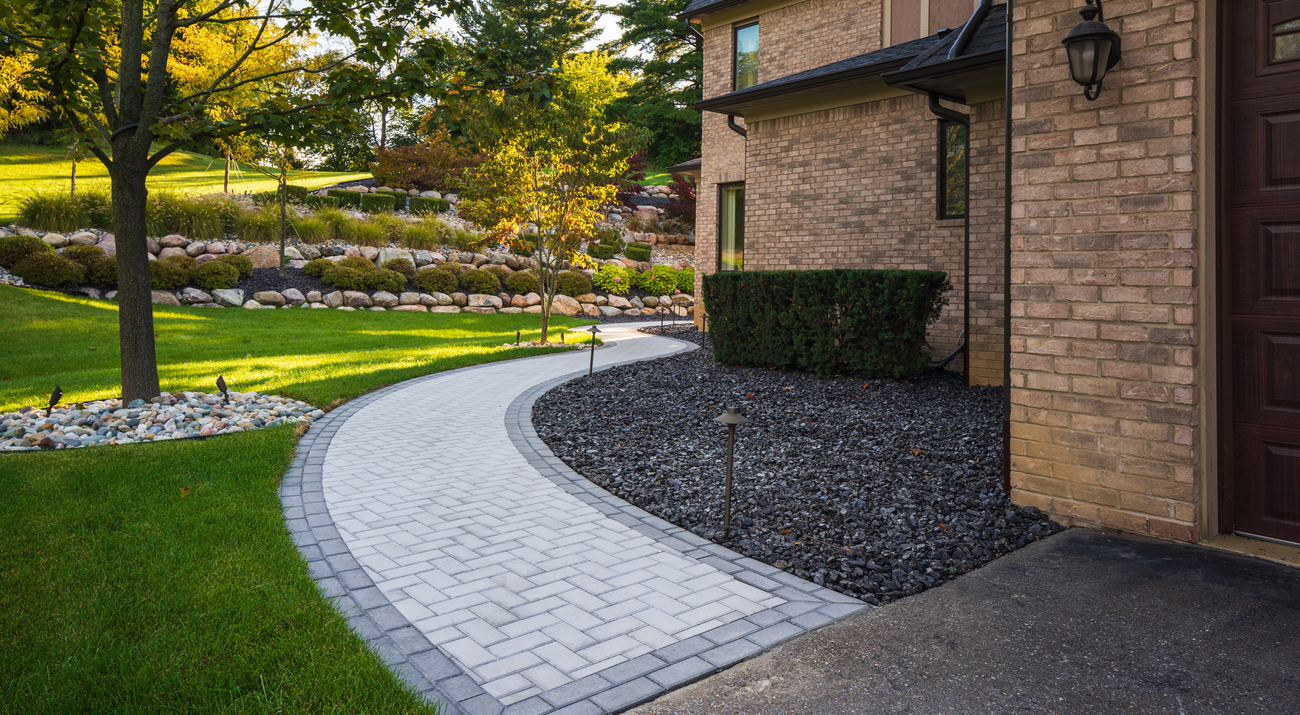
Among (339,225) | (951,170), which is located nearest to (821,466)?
(951,170)

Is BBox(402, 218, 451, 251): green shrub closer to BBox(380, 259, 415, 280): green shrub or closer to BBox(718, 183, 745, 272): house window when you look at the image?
BBox(380, 259, 415, 280): green shrub

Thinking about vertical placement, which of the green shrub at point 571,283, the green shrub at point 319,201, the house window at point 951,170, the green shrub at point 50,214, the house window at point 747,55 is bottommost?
the green shrub at point 571,283

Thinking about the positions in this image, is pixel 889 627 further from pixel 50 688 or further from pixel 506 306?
pixel 506 306

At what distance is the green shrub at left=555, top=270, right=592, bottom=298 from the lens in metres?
22.5

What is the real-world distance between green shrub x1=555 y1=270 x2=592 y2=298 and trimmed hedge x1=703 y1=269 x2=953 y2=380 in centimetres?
1302

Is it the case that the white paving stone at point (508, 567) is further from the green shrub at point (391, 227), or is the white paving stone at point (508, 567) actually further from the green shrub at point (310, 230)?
the green shrub at point (391, 227)

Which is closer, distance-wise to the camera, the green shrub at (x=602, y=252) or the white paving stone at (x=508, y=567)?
the white paving stone at (x=508, y=567)

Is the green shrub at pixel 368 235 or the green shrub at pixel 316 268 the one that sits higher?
the green shrub at pixel 368 235

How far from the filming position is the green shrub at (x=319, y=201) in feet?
75.9

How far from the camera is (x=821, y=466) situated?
5.48m

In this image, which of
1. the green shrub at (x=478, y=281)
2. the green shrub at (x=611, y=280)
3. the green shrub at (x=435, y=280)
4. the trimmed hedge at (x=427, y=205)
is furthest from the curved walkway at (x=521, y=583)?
the trimmed hedge at (x=427, y=205)

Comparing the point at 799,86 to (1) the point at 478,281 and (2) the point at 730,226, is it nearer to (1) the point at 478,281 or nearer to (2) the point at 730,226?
(2) the point at 730,226

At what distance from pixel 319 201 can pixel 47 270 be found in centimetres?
946

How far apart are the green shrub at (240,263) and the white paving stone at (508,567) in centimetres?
1298
